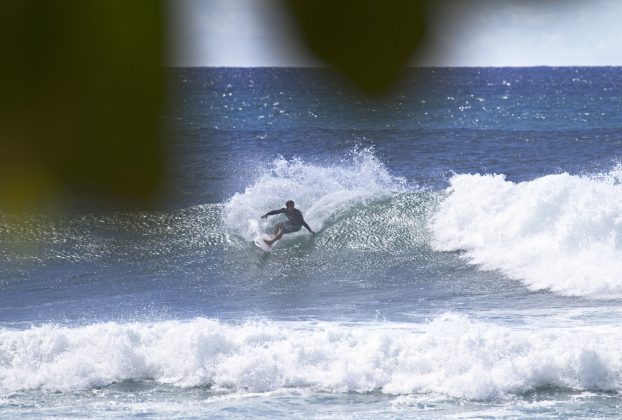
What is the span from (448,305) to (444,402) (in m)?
3.81

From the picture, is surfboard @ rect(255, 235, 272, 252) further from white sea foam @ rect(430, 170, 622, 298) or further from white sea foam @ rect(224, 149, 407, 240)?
white sea foam @ rect(430, 170, 622, 298)

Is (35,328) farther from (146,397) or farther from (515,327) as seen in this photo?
(515,327)

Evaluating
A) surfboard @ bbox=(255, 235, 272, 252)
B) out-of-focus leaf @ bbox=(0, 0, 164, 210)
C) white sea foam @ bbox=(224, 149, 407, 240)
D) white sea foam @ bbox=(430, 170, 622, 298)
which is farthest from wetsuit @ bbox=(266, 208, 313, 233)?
out-of-focus leaf @ bbox=(0, 0, 164, 210)

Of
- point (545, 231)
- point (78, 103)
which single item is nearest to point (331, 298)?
point (545, 231)

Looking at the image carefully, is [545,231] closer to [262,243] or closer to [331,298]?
[331,298]

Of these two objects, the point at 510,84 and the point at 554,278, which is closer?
the point at 554,278

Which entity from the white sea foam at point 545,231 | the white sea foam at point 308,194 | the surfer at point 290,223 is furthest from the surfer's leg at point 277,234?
the white sea foam at point 545,231

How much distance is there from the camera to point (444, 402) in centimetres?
877

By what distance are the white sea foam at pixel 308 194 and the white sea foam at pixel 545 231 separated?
6.44 ft

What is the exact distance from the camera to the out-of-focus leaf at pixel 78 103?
22.1 metres

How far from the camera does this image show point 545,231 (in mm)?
14891

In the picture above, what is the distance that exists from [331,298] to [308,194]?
5.40 m

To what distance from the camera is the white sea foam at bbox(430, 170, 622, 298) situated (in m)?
13.4

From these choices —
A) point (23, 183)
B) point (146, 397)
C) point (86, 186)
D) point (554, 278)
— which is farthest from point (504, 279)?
point (23, 183)
